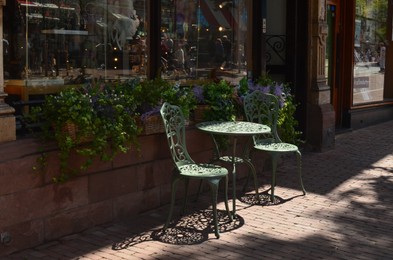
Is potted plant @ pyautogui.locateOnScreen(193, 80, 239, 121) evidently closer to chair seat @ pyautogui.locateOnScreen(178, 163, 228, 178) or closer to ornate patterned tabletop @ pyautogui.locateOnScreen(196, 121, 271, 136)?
ornate patterned tabletop @ pyautogui.locateOnScreen(196, 121, 271, 136)

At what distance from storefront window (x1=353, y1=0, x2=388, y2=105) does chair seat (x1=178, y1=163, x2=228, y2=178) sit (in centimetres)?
761

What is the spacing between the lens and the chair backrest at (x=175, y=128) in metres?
5.36

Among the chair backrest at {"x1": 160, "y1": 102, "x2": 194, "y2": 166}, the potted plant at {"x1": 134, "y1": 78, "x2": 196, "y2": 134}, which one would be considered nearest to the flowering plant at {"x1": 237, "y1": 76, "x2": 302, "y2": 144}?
the potted plant at {"x1": 134, "y1": 78, "x2": 196, "y2": 134}

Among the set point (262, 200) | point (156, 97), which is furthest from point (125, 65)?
point (262, 200)

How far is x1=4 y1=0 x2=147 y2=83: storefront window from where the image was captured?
5.43 metres

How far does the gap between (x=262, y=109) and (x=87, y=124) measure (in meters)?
2.55

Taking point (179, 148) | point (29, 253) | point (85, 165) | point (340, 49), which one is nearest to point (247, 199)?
point (179, 148)

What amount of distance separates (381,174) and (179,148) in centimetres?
350

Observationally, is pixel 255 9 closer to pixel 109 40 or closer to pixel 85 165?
pixel 109 40

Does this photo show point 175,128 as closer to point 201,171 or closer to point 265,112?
point 201,171

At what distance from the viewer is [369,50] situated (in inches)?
521

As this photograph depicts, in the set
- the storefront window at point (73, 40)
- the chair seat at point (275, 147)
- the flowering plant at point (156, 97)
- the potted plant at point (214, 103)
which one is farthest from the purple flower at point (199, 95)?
the chair seat at point (275, 147)

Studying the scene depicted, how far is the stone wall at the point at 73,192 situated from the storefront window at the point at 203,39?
1.20m

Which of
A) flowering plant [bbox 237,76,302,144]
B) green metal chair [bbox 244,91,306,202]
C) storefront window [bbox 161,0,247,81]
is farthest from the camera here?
flowering plant [bbox 237,76,302,144]
